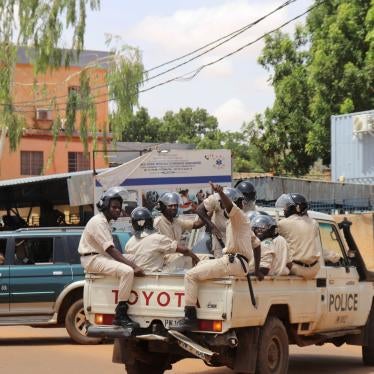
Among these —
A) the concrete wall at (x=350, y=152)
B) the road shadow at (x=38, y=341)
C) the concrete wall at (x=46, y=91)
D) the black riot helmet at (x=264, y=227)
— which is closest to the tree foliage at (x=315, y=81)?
the concrete wall at (x=350, y=152)

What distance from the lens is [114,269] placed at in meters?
8.91

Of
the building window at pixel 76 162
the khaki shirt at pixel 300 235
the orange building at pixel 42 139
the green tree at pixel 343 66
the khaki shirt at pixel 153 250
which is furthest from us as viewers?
the building window at pixel 76 162

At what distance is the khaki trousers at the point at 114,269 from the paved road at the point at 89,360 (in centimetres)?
199

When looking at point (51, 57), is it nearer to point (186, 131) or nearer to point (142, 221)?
point (142, 221)

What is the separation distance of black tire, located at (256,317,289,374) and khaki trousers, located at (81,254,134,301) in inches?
54.9

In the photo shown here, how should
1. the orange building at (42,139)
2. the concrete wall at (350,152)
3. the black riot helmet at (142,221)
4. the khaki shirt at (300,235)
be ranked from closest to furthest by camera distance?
the black riot helmet at (142,221), the khaki shirt at (300,235), the concrete wall at (350,152), the orange building at (42,139)

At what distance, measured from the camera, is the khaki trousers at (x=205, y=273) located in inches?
332

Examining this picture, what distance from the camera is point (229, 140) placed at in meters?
75.9

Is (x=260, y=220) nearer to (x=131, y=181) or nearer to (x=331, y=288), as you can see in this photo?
(x=331, y=288)

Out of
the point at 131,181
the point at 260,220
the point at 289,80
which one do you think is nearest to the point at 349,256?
the point at 260,220

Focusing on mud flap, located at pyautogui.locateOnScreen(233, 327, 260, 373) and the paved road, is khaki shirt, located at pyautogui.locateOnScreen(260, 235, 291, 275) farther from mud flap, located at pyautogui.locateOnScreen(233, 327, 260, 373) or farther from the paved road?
the paved road

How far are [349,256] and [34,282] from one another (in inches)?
198

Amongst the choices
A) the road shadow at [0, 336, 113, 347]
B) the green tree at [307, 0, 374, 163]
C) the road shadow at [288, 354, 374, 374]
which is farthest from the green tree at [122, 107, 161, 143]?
the road shadow at [288, 354, 374, 374]

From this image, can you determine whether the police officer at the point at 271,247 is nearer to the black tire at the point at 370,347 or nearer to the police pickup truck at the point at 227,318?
the police pickup truck at the point at 227,318
